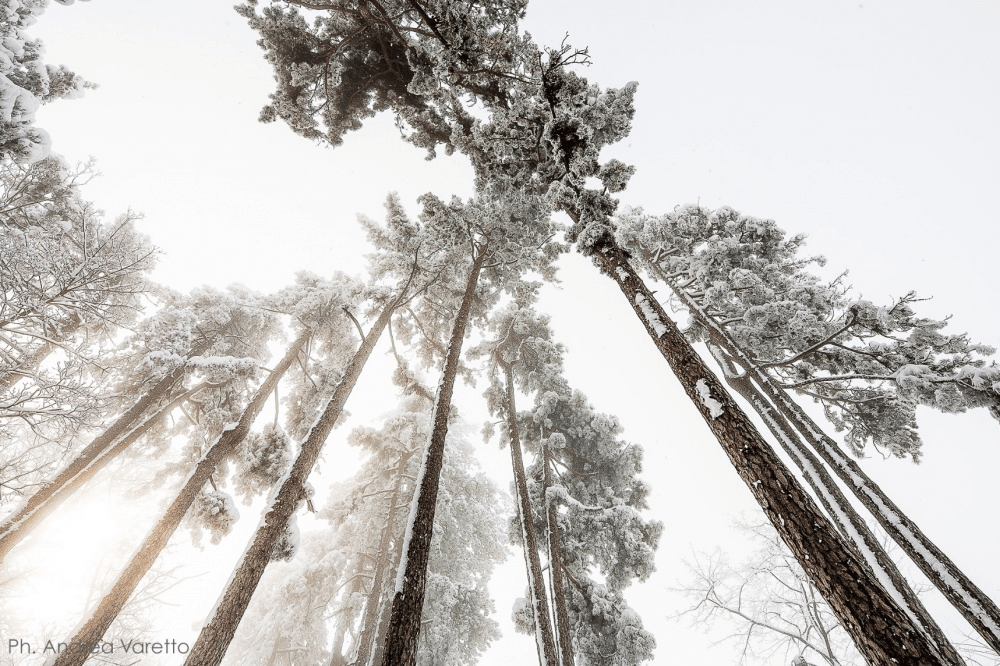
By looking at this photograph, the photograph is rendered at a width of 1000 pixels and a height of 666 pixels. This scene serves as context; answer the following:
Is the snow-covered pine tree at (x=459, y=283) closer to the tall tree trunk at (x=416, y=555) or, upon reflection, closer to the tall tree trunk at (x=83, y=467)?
the tall tree trunk at (x=416, y=555)

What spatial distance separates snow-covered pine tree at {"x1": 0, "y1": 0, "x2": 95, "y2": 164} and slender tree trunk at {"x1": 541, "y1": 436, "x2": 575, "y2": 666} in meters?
13.7

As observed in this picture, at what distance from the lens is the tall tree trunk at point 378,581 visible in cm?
1275

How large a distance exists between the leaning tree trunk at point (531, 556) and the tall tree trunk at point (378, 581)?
586cm

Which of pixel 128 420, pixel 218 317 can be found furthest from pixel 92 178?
pixel 128 420

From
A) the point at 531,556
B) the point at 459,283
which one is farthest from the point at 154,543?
the point at 459,283

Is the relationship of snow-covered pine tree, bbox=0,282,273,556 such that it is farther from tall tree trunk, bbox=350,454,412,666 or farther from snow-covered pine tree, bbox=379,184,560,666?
tall tree trunk, bbox=350,454,412,666

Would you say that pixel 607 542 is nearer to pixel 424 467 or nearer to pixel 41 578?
pixel 424 467

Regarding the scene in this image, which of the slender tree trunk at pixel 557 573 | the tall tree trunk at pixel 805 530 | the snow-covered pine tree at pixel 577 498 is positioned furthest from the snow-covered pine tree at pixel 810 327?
the slender tree trunk at pixel 557 573

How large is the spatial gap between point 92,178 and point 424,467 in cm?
1088

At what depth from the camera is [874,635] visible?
2930 millimetres

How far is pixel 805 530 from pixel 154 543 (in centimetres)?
1125

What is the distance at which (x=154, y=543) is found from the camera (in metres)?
7.96

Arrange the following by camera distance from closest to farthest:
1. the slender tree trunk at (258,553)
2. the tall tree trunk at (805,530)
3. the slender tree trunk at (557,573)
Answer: the tall tree trunk at (805,530)
the slender tree trunk at (258,553)
the slender tree trunk at (557,573)

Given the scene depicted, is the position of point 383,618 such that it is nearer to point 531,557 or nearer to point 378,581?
point 378,581
